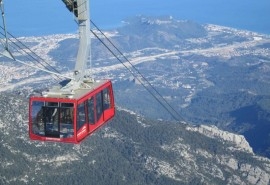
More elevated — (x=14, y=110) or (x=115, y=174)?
(x=14, y=110)

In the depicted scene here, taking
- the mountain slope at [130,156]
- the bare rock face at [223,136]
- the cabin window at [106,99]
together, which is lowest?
the bare rock face at [223,136]

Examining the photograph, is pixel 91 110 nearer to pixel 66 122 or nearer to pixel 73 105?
pixel 66 122

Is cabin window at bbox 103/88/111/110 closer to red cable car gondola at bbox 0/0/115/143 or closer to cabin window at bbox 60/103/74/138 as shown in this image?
red cable car gondola at bbox 0/0/115/143

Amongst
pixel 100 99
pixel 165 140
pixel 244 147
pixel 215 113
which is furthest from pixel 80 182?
pixel 215 113

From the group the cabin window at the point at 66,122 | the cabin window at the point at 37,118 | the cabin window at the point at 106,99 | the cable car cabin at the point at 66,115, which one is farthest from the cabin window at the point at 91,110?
the cabin window at the point at 37,118

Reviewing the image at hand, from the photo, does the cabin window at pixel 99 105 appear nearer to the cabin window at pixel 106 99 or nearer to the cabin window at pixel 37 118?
the cabin window at pixel 106 99

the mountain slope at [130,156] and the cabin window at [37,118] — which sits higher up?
the cabin window at [37,118]

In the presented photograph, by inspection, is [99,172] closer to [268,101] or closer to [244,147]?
[244,147]

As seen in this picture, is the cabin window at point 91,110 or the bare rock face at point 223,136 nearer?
the cabin window at point 91,110
